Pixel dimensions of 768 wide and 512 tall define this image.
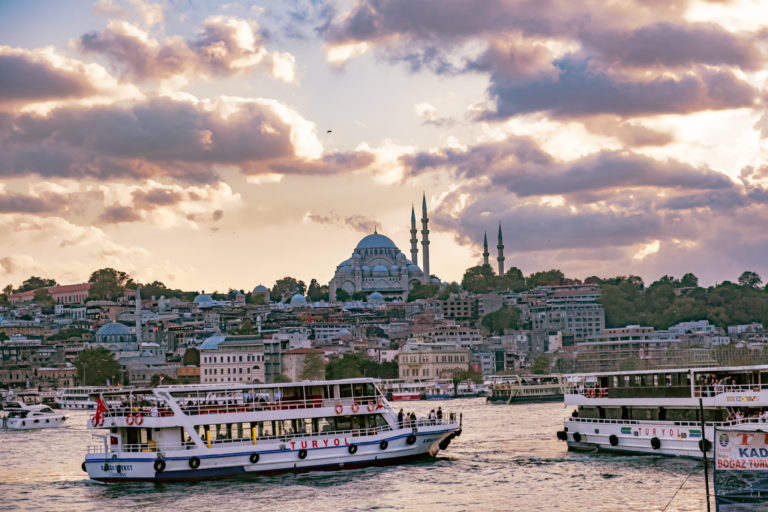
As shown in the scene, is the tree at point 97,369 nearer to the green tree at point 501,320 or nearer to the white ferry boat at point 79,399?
the white ferry boat at point 79,399

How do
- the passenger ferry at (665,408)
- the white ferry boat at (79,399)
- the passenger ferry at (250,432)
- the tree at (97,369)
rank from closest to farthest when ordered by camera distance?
the passenger ferry at (665,408) → the passenger ferry at (250,432) → the white ferry boat at (79,399) → the tree at (97,369)

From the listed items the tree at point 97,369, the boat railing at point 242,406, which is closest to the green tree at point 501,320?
the tree at point 97,369

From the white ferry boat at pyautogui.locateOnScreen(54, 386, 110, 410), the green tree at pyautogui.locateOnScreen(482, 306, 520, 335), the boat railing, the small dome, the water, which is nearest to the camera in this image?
the water

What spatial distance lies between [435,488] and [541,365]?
10937cm

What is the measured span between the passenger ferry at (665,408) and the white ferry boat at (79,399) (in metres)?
74.3

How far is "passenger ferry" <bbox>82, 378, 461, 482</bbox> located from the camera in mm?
37875

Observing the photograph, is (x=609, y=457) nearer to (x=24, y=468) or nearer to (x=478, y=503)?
(x=478, y=503)

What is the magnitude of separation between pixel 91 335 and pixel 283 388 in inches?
5184

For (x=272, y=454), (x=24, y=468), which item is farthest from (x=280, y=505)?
(x=24, y=468)

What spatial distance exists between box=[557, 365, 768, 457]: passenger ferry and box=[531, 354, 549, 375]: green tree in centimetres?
9984

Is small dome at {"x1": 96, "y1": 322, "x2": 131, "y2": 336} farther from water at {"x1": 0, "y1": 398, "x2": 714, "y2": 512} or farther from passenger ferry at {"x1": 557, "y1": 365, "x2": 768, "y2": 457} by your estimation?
passenger ferry at {"x1": 557, "y1": 365, "x2": 768, "y2": 457}

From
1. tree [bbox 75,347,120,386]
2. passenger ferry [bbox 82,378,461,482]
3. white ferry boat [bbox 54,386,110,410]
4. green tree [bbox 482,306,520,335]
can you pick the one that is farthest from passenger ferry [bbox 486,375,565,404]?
green tree [bbox 482,306,520,335]

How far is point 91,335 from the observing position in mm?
168125

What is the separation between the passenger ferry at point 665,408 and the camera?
37156 millimetres
